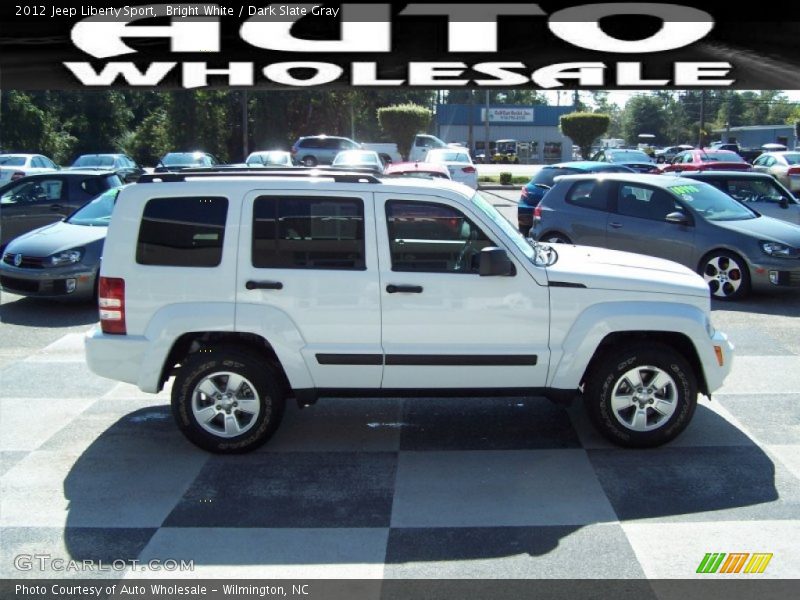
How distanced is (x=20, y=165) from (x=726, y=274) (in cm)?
2171

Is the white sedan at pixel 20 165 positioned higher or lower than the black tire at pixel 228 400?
higher

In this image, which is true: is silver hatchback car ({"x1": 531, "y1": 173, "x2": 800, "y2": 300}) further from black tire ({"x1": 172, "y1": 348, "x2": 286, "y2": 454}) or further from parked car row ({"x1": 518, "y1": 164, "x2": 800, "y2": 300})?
black tire ({"x1": 172, "y1": 348, "x2": 286, "y2": 454})

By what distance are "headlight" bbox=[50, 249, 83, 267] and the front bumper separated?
2.4 inches

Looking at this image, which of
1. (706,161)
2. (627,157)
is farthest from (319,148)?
(706,161)

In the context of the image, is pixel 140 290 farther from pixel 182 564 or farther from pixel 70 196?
pixel 70 196

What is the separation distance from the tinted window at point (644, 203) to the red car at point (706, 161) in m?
12.9

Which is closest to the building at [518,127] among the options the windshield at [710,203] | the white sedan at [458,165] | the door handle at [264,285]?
the white sedan at [458,165]

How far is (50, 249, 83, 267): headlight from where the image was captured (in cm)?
1007

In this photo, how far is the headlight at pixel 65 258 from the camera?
10.1 metres

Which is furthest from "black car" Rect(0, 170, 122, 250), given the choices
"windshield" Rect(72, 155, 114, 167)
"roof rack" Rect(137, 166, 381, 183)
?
"windshield" Rect(72, 155, 114, 167)

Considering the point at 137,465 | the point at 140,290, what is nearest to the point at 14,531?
the point at 137,465

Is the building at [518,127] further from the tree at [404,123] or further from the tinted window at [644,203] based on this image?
the tinted window at [644,203]

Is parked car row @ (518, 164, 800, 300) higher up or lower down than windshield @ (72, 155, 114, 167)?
lower down

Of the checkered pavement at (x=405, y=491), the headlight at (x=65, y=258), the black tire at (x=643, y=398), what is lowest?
the checkered pavement at (x=405, y=491)
